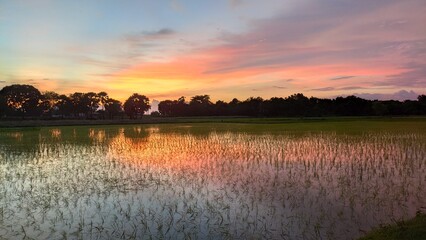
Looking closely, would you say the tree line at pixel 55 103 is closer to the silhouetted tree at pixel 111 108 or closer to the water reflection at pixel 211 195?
the silhouetted tree at pixel 111 108

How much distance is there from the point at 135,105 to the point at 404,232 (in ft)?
417

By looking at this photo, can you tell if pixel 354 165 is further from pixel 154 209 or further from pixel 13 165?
pixel 13 165

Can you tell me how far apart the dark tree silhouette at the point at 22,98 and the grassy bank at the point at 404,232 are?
4529 inches

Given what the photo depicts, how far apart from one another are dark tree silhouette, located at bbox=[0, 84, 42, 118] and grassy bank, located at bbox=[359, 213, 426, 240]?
115037mm

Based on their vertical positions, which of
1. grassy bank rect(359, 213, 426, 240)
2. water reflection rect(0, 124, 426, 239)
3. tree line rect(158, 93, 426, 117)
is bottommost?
water reflection rect(0, 124, 426, 239)

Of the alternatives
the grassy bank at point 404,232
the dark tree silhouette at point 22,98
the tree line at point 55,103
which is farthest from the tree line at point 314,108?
the grassy bank at point 404,232

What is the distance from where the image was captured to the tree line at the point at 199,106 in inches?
4193

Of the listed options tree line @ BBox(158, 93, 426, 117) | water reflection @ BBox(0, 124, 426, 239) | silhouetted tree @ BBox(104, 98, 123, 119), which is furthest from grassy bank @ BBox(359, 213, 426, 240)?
silhouetted tree @ BBox(104, 98, 123, 119)

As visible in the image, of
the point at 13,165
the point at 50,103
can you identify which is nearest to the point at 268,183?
the point at 13,165

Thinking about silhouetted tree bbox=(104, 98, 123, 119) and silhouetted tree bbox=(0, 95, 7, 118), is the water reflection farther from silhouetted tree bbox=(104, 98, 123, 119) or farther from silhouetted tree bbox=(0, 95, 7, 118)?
silhouetted tree bbox=(104, 98, 123, 119)

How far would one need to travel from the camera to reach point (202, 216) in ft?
30.5

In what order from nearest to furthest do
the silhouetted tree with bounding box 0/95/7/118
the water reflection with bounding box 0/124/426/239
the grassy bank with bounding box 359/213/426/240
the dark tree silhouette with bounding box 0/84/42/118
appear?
the grassy bank with bounding box 359/213/426/240
the water reflection with bounding box 0/124/426/239
the silhouetted tree with bounding box 0/95/7/118
the dark tree silhouette with bounding box 0/84/42/118

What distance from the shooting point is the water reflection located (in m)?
8.45

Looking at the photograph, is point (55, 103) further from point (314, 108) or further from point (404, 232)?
point (404, 232)
